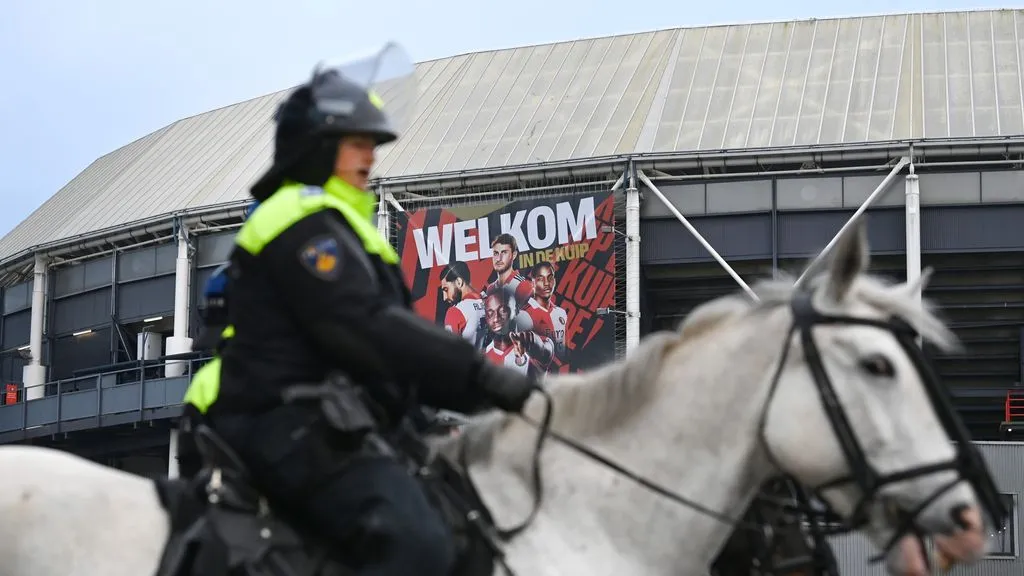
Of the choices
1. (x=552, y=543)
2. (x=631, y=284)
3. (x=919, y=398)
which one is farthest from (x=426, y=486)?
(x=631, y=284)

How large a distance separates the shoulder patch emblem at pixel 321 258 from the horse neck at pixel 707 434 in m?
1.28

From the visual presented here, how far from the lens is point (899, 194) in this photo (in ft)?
127

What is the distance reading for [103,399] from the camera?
1827 inches

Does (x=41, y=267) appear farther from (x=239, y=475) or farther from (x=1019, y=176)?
(x=239, y=475)

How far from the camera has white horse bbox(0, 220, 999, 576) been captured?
5227mm

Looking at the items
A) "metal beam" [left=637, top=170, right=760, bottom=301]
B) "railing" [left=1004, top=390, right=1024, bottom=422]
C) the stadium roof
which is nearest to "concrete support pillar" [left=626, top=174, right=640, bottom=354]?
"metal beam" [left=637, top=170, right=760, bottom=301]

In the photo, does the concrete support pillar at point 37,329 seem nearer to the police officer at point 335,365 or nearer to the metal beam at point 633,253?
the metal beam at point 633,253

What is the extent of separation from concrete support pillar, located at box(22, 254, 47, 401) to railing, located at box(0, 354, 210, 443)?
51cm

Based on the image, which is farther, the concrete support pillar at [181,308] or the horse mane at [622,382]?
the concrete support pillar at [181,308]

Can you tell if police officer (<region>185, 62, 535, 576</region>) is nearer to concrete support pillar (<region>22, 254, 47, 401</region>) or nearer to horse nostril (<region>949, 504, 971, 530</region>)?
horse nostril (<region>949, 504, 971, 530</region>)

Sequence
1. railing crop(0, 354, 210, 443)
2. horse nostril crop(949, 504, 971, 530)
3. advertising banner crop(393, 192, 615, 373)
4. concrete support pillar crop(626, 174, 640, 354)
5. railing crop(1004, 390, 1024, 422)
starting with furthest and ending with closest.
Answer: railing crop(0, 354, 210, 443) < advertising banner crop(393, 192, 615, 373) < concrete support pillar crop(626, 174, 640, 354) < railing crop(1004, 390, 1024, 422) < horse nostril crop(949, 504, 971, 530)

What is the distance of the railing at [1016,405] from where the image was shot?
38.2 meters

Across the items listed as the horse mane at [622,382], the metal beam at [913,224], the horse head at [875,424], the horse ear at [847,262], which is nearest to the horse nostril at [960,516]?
the horse head at [875,424]

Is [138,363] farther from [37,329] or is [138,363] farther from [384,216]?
[384,216]
